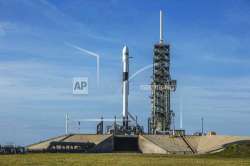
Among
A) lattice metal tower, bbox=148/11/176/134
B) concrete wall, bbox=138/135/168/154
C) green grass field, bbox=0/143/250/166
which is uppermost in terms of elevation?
lattice metal tower, bbox=148/11/176/134

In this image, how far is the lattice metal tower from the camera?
171375 millimetres

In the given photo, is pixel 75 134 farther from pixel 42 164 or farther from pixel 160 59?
pixel 42 164

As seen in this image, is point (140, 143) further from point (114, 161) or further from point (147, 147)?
point (114, 161)

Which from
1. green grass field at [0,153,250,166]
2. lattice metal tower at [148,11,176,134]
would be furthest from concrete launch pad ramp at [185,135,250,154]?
green grass field at [0,153,250,166]

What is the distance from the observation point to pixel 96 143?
150 metres

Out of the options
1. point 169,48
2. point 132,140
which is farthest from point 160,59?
point 132,140

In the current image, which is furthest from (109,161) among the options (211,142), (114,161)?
(211,142)

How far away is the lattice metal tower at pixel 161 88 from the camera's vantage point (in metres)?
171

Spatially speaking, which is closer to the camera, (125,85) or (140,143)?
(140,143)

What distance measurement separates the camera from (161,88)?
171 m

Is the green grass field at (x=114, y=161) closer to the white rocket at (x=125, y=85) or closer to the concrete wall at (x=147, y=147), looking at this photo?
the concrete wall at (x=147, y=147)

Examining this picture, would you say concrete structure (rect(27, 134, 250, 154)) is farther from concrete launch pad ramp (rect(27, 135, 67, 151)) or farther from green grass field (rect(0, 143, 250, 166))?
green grass field (rect(0, 143, 250, 166))

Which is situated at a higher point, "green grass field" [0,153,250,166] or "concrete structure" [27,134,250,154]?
"green grass field" [0,153,250,166]

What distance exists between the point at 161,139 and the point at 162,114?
1801 cm
